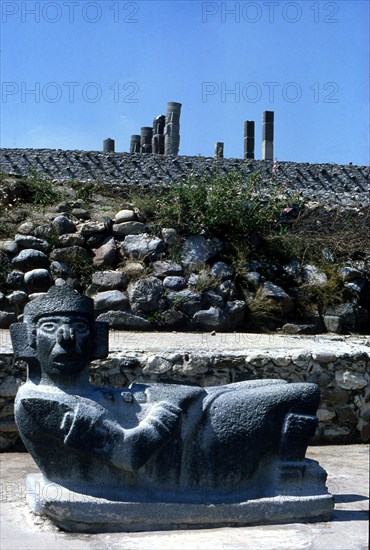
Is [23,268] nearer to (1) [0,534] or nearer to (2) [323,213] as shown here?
(2) [323,213]

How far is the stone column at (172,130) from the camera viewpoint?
35438 mm

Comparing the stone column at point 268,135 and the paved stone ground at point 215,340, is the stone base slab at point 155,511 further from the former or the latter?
the stone column at point 268,135

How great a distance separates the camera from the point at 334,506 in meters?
5.30

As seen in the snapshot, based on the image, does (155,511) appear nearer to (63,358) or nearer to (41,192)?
(63,358)

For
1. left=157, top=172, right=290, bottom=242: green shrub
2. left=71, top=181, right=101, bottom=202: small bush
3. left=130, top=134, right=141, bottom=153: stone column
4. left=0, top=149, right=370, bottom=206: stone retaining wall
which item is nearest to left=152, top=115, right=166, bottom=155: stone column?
→ left=130, top=134, right=141, bottom=153: stone column

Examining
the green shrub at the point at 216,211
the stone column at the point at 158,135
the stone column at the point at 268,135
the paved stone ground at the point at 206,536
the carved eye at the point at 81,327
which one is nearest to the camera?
the paved stone ground at the point at 206,536

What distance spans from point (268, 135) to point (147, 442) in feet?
114

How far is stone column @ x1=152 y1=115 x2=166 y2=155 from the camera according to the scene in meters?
36.2

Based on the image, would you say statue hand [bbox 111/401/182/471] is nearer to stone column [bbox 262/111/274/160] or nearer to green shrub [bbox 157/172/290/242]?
green shrub [bbox 157/172/290/242]

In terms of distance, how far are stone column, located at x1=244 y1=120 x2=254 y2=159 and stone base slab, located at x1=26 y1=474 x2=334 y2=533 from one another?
3426 cm

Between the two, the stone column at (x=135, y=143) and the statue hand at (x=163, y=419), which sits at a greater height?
the stone column at (x=135, y=143)

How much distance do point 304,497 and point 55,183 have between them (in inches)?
434

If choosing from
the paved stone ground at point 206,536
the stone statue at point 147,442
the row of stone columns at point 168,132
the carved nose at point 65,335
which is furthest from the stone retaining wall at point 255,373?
the row of stone columns at point 168,132

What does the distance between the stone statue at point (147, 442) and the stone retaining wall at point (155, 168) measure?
17407 mm
